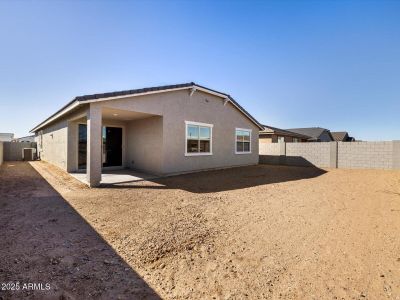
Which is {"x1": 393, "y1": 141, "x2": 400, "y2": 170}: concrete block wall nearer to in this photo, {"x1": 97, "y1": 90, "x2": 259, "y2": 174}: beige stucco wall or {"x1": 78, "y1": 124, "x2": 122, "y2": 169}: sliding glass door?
{"x1": 97, "y1": 90, "x2": 259, "y2": 174}: beige stucco wall

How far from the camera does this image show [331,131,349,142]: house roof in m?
42.1

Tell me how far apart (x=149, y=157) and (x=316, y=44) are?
42.0ft

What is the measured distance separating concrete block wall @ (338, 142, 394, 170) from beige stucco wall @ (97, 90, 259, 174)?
774cm

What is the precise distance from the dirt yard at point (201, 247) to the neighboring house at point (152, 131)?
3882 millimetres

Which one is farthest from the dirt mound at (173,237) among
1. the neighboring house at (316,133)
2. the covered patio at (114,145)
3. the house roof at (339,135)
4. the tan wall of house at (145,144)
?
the house roof at (339,135)

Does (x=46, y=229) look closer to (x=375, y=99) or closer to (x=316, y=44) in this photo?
(x=316, y=44)

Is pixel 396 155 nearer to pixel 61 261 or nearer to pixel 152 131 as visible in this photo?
pixel 152 131

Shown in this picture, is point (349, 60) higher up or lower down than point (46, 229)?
higher up

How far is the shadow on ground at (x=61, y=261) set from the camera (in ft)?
7.91

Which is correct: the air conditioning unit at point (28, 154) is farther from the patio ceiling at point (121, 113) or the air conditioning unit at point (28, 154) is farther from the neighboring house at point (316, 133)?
the neighboring house at point (316, 133)

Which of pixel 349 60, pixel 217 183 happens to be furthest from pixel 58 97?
pixel 349 60

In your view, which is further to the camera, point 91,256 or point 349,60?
point 349,60

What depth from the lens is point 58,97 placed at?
15.5 m

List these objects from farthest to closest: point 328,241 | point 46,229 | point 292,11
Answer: point 292,11
point 46,229
point 328,241
